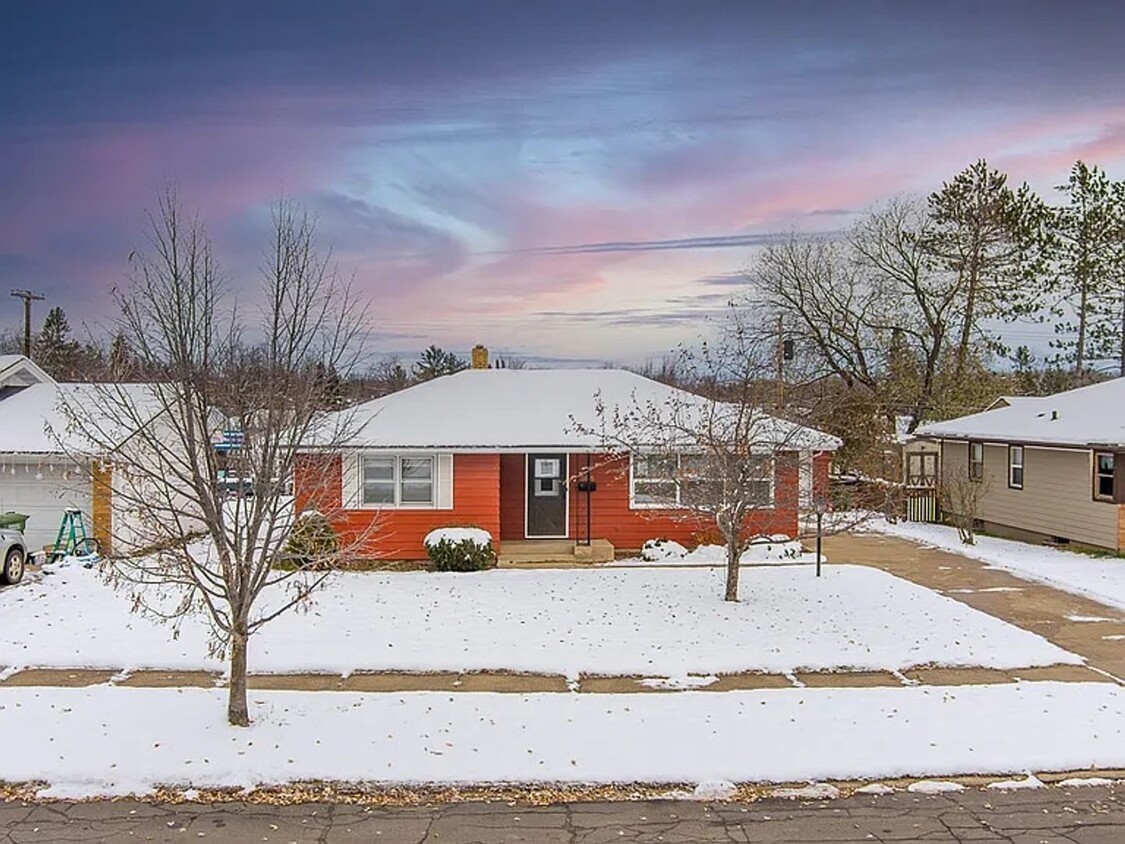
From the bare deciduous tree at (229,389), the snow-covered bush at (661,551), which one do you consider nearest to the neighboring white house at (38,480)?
the bare deciduous tree at (229,389)

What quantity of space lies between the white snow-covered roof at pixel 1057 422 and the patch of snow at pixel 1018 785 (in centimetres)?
1366

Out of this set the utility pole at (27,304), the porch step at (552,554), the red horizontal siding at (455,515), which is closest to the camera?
the porch step at (552,554)

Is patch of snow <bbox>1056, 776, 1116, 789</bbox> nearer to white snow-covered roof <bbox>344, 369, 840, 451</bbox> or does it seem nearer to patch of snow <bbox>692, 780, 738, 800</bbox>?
patch of snow <bbox>692, 780, 738, 800</bbox>

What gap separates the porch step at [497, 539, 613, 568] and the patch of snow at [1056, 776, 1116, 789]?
10.6 meters

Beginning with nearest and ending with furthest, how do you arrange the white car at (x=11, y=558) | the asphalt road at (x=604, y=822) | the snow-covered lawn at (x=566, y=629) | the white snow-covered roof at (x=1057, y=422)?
the asphalt road at (x=604, y=822)
the snow-covered lawn at (x=566, y=629)
the white car at (x=11, y=558)
the white snow-covered roof at (x=1057, y=422)

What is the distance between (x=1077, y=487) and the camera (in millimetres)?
19984

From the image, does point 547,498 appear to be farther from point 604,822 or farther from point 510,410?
point 604,822

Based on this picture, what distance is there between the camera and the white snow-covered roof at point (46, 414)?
17672mm

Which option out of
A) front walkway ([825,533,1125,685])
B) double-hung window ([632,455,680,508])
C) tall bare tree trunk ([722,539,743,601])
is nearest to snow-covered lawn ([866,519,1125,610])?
front walkway ([825,533,1125,685])

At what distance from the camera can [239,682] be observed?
24.9 feet

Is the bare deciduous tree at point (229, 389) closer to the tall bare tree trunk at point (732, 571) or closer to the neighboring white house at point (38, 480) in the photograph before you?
the tall bare tree trunk at point (732, 571)

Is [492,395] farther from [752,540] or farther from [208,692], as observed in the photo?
[208,692]

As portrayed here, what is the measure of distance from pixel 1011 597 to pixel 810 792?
884 centimetres

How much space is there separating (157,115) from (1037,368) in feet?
167
